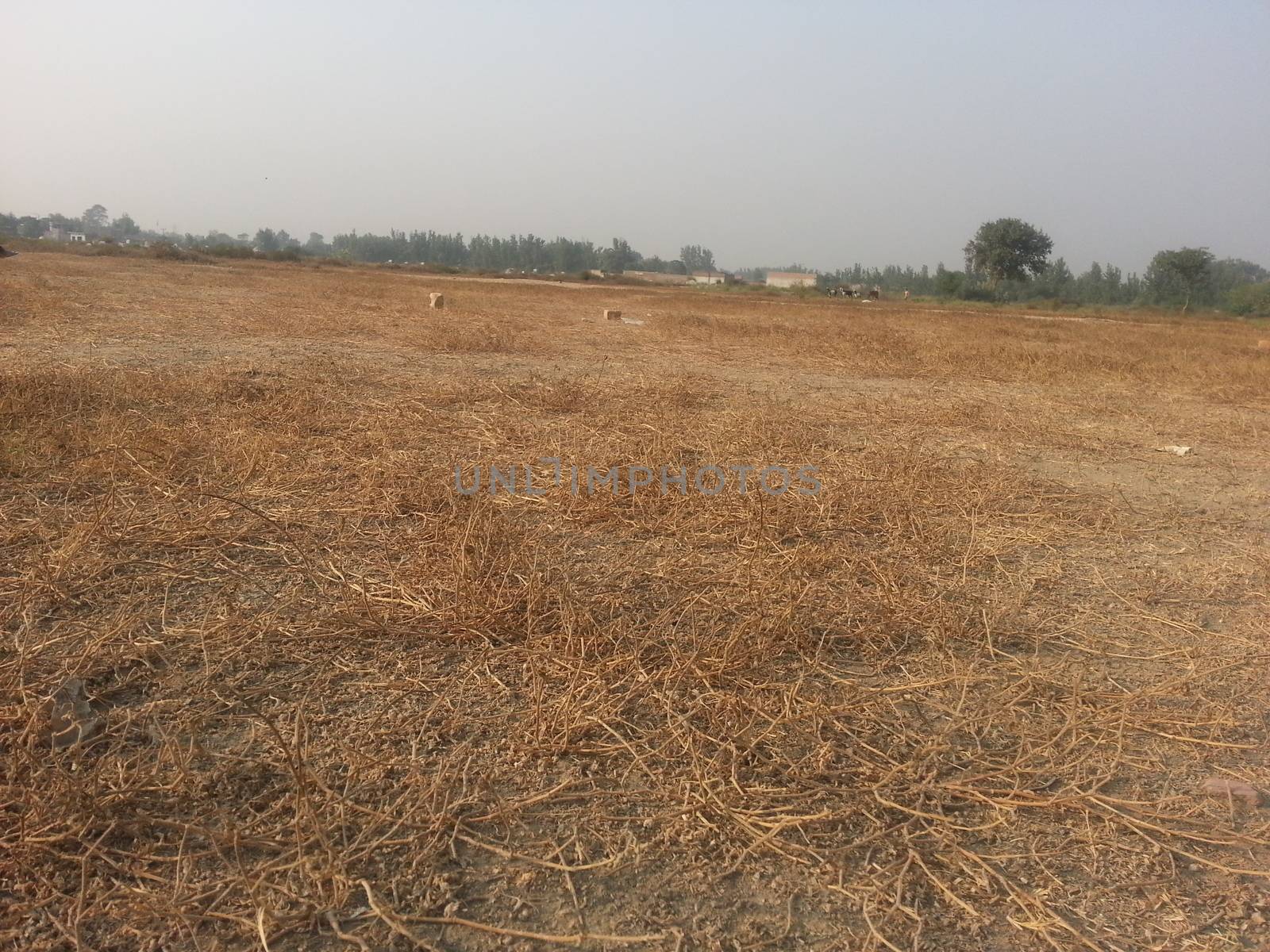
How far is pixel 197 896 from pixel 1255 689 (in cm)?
345

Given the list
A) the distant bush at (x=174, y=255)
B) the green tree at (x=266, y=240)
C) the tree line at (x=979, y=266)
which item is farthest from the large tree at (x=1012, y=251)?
the green tree at (x=266, y=240)

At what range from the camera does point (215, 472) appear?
15.1 feet

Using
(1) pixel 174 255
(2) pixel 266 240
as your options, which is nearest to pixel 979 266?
(1) pixel 174 255

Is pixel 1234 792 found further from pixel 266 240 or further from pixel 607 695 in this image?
pixel 266 240

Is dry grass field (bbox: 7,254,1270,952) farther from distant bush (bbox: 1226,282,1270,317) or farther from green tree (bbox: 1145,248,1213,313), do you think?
green tree (bbox: 1145,248,1213,313)

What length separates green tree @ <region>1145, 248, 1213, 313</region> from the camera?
178ft

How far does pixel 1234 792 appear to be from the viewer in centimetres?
226

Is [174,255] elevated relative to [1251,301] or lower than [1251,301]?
lower

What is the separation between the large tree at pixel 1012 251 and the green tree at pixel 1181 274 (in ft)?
27.0

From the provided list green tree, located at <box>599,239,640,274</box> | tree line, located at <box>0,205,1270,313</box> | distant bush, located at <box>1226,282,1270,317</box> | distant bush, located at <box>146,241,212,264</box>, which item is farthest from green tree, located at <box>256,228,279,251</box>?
distant bush, located at <box>1226,282,1270,317</box>

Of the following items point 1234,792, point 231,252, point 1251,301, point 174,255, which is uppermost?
point 1251,301

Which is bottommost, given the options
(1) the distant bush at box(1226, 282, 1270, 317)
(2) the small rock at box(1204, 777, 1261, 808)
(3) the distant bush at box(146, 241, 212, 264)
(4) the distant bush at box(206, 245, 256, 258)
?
(2) the small rock at box(1204, 777, 1261, 808)

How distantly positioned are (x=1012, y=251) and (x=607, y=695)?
2469 inches

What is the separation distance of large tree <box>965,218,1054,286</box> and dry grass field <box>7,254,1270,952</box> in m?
57.8
